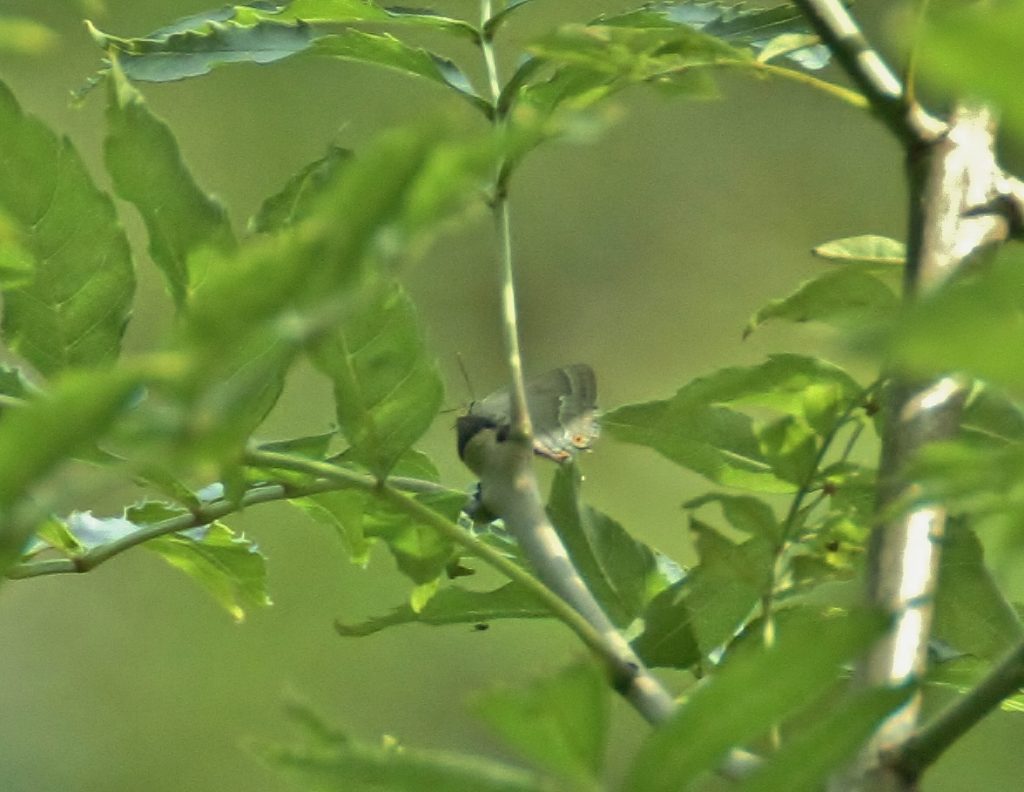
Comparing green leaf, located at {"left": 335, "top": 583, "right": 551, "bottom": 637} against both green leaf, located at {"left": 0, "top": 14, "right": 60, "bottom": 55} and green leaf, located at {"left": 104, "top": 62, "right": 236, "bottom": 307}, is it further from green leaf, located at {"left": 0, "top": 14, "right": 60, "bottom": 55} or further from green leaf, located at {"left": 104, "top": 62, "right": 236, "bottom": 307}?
green leaf, located at {"left": 0, "top": 14, "right": 60, "bottom": 55}

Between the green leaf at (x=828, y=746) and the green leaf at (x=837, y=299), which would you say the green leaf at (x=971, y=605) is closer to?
the green leaf at (x=837, y=299)

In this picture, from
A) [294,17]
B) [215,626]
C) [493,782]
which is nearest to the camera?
[493,782]

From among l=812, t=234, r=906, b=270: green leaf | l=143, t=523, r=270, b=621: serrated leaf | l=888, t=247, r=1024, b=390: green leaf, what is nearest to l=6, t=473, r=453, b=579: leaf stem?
l=143, t=523, r=270, b=621: serrated leaf

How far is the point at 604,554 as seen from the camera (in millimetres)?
475

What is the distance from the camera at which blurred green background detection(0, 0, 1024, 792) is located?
6.84ft

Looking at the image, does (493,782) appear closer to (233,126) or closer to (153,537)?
(153,537)

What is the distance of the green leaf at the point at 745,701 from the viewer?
0.89 feet

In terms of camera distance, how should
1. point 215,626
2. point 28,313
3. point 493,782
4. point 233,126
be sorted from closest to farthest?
point 493,782 < point 28,313 < point 215,626 < point 233,126

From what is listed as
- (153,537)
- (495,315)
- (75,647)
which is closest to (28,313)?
(153,537)

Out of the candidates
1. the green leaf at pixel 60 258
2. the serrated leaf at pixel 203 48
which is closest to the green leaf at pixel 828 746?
the green leaf at pixel 60 258

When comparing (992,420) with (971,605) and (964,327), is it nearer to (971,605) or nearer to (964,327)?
(971,605)

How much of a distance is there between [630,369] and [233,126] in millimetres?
736

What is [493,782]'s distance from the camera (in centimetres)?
26

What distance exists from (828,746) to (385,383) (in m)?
0.16
